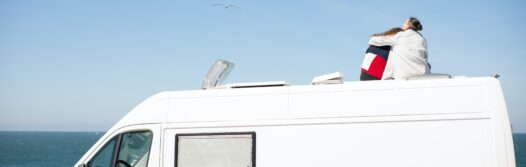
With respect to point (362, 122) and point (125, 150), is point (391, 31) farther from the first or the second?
point (125, 150)

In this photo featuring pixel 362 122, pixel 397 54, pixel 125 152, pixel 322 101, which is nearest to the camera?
pixel 362 122

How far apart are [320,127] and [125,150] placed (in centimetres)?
228

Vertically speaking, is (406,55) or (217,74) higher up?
(406,55)

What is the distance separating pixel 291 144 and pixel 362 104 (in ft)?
2.67

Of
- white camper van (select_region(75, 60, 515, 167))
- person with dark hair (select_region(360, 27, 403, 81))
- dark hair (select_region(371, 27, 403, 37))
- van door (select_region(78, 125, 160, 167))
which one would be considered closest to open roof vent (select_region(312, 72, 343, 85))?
white camper van (select_region(75, 60, 515, 167))

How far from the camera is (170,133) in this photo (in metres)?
6.21

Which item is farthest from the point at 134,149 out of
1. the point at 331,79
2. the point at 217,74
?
the point at 331,79

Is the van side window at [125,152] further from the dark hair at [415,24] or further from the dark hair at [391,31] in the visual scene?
the dark hair at [415,24]

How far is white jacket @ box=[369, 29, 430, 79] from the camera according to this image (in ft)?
21.7

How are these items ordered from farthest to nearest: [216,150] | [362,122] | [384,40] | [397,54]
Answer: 1. [384,40]
2. [397,54]
3. [216,150]
4. [362,122]

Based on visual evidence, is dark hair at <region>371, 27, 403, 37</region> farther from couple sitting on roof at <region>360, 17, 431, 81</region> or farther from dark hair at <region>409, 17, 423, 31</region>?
dark hair at <region>409, 17, 423, 31</region>

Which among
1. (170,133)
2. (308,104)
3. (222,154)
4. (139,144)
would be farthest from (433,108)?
(139,144)

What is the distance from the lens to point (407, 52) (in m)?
6.71

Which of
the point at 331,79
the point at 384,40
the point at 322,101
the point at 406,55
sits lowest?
the point at 322,101
